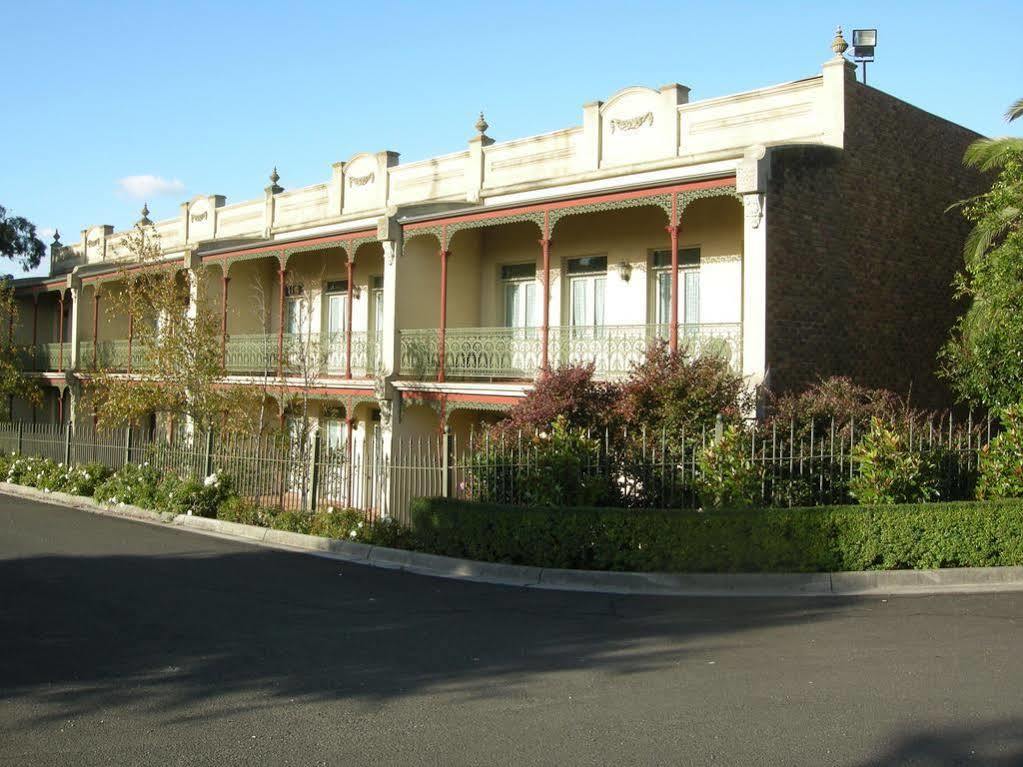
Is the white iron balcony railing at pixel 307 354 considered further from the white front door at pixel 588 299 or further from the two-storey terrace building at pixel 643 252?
the white front door at pixel 588 299

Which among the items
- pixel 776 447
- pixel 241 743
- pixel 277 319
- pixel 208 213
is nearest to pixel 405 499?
pixel 776 447

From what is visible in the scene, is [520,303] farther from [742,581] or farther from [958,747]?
[958,747]

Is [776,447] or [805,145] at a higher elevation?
[805,145]

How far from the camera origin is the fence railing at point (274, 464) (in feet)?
51.0

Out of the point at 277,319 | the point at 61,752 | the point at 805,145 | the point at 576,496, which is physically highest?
the point at 805,145

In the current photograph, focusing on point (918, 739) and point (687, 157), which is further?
point (687, 157)

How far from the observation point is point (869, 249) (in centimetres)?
1733

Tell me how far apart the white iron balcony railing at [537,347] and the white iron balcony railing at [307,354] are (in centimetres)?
111

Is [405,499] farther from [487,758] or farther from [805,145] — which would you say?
[487,758]

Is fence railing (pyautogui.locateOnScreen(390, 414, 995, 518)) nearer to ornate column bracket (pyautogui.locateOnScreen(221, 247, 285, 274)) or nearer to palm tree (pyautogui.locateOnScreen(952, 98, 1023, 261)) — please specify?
palm tree (pyautogui.locateOnScreen(952, 98, 1023, 261))

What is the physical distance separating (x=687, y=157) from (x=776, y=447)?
6.15 meters

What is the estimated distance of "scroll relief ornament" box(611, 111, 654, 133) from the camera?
18328mm

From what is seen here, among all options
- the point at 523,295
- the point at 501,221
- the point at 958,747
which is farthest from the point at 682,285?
the point at 958,747

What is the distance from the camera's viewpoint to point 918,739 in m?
6.11
